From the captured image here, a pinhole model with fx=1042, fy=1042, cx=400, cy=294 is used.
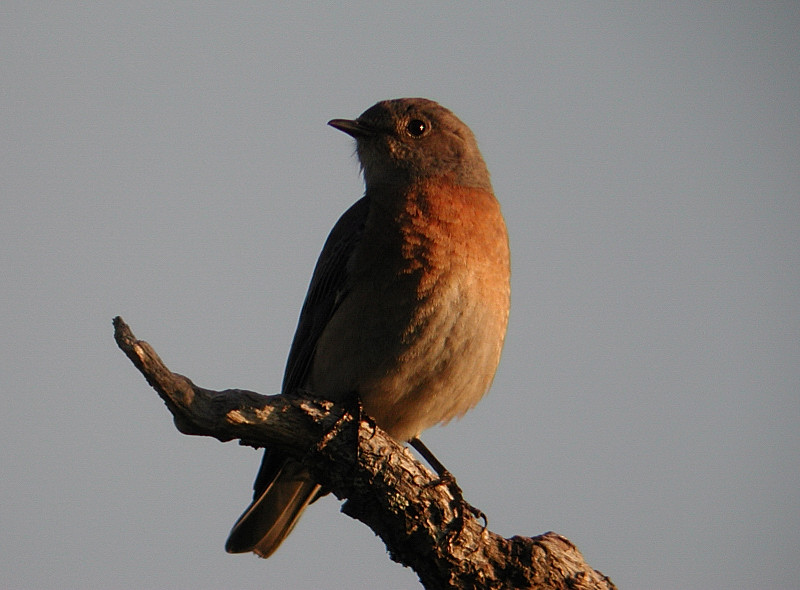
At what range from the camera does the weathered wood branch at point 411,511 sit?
6.93 m

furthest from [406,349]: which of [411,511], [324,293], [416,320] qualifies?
[411,511]

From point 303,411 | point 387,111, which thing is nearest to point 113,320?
point 303,411

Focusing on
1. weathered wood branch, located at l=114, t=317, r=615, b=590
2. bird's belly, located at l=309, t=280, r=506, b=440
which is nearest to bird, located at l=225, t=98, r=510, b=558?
bird's belly, located at l=309, t=280, r=506, b=440

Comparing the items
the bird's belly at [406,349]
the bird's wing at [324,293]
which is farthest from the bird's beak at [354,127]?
the bird's belly at [406,349]

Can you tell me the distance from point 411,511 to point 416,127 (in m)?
4.04

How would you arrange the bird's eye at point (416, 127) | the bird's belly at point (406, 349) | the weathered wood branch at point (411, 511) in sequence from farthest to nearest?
the bird's eye at point (416, 127), the bird's belly at point (406, 349), the weathered wood branch at point (411, 511)

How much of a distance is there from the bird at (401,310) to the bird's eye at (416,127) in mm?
86

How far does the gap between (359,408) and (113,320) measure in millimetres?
2111

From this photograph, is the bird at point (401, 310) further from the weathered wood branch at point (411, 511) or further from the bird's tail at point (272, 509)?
the weathered wood branch at point (411, 511)

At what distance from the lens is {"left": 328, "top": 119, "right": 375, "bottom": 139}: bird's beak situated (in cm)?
966

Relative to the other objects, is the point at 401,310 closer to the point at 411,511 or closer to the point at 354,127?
the point at 411,511

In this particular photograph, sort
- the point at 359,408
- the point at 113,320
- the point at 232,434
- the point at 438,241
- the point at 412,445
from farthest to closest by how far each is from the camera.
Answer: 1. the point at 412,445
2. the point at 438,241
3. the point at 359,408
4. the point at 232,434
5. the point at 113,320

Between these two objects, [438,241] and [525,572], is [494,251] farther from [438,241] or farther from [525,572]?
[525,572]

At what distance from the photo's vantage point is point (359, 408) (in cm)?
760
